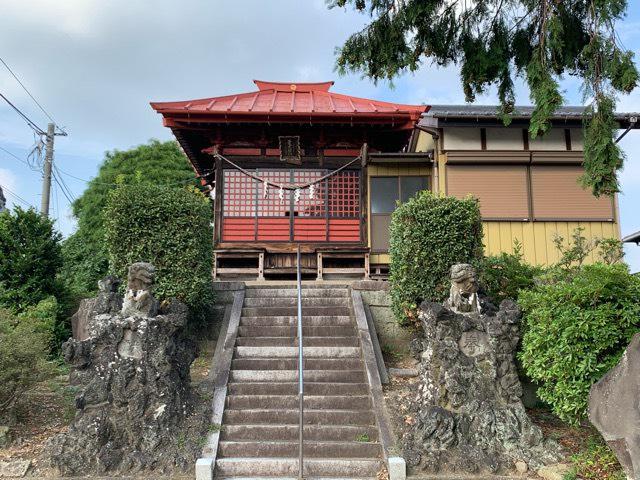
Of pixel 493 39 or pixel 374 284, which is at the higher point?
pixel 493 39

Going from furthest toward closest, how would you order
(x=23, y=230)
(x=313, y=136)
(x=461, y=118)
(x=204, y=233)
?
(x=313, y=136)
(x=461, y=118)
(x=23, y=230)
(x=204, y=233)

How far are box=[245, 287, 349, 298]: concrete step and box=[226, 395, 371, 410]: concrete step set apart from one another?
3179mm

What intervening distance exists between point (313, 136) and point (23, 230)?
7049 millimetres

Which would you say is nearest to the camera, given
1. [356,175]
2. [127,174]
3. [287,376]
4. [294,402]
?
[294,402]

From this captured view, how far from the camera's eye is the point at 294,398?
750 cm

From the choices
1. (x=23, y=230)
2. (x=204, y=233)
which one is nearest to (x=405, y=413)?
(x=204, y=233)

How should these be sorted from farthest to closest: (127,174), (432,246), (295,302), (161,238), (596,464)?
(127,174) < (295,302) < (161,238) < (432,246) < (596,464)

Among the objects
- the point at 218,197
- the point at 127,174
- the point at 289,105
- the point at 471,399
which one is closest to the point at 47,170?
the point at 218,197

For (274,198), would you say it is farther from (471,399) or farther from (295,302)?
(471,399)

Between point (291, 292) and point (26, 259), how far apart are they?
18.4 ft

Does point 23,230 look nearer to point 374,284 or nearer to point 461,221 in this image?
point 374,284

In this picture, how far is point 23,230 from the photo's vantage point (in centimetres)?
1148

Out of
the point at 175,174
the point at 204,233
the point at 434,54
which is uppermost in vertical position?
the point at 175,174

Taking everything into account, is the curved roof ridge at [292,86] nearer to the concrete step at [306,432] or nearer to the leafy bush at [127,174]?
the leafy bush at [127,174]
